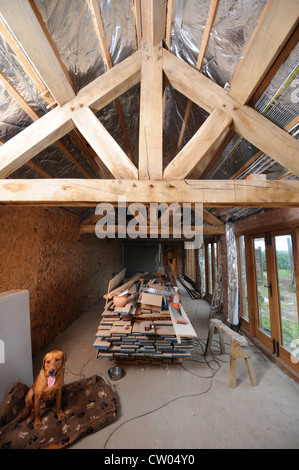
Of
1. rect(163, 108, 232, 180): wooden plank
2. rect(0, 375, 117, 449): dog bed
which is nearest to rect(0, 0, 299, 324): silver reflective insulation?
rect(163, 108, 232, 180): wooden plank

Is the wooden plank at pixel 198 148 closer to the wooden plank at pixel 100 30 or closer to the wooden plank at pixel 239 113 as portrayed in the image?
the wooden plank at pixel 239 113

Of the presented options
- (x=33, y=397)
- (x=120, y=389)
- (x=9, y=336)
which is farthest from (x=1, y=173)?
(x=120, y=389)

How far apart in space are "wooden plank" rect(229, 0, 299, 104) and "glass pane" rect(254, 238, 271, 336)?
2.80 metres

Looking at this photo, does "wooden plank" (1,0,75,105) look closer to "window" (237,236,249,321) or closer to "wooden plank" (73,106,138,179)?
"wooden plank" (73,106,138,179)

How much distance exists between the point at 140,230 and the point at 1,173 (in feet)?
10.7

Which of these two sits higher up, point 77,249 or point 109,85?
point 109,85

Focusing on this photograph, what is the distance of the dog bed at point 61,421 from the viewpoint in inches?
64.8

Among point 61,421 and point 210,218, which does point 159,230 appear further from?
point 61,421

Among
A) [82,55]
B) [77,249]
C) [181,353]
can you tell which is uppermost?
[82,55]

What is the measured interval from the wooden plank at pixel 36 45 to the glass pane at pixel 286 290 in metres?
3.51

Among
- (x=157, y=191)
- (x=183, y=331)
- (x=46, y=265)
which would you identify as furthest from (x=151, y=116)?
(x=46, y=265)

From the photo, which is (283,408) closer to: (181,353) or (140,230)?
(181,353)

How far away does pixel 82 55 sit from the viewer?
5.54ft

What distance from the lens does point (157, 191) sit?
1576 mm
